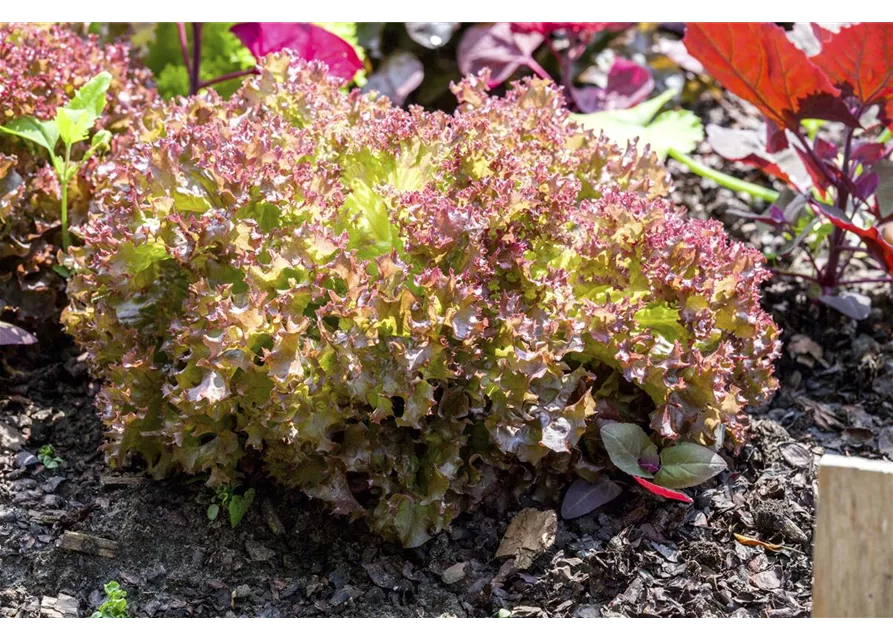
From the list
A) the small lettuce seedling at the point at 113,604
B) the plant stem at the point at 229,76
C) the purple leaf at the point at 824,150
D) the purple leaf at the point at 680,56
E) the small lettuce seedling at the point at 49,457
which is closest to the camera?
the small lettuce seedling at the point at 113,604

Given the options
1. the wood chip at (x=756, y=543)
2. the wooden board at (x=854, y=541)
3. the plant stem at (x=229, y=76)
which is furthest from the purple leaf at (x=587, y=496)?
the plant stem at (x=229, y=76)

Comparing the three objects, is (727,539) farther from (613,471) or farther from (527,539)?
(527,539)

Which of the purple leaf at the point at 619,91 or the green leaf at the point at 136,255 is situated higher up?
the purple leaf at the point at 619,91

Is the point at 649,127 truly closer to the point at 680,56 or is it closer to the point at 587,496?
the point at 680,56

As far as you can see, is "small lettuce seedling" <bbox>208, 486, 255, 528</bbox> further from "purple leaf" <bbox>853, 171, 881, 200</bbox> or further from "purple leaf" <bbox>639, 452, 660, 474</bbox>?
"purple leaf" <bbox>853, 171, 881, 200</bbox>

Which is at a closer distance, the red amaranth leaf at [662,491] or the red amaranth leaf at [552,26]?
the red amaranth leaf at [662,491]

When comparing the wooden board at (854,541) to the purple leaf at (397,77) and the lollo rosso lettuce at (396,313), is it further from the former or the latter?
the purple leaf at (397,77)

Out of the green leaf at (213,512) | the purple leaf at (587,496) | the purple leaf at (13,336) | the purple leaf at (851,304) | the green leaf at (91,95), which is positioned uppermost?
the green leaf at (91,95)
